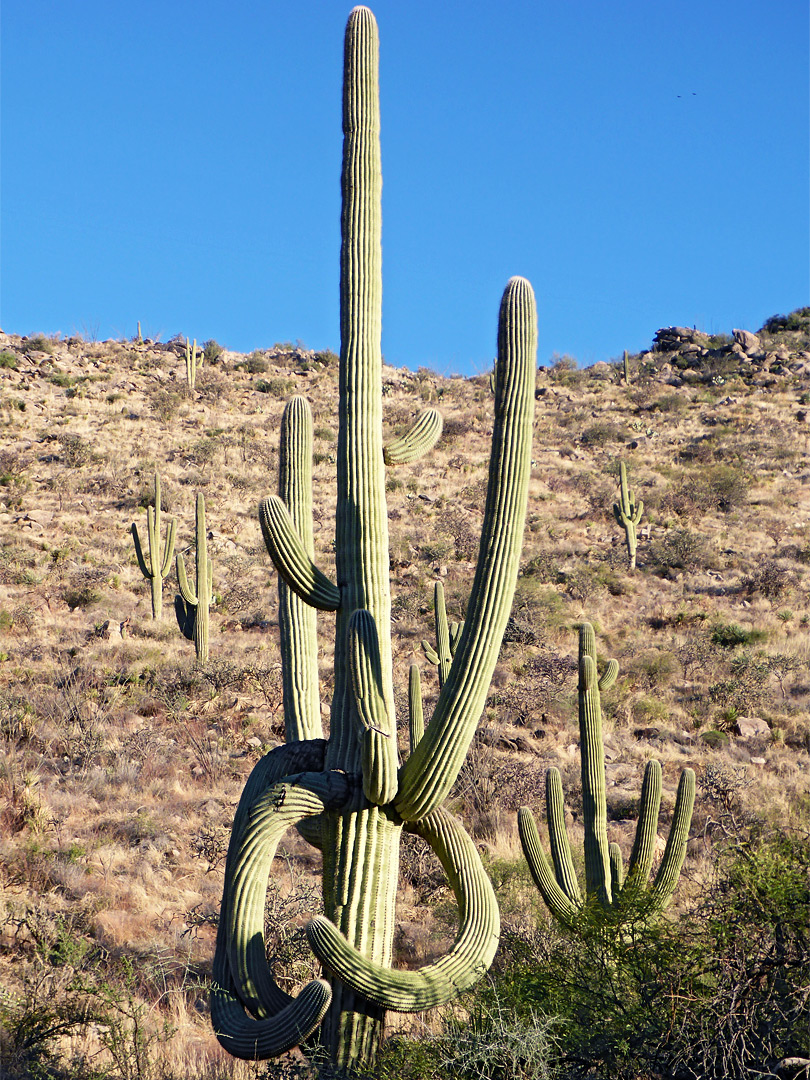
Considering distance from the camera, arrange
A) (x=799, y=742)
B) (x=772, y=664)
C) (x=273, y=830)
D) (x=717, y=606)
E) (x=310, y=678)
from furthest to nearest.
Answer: (x=717, y=606) → (x=772, y=664) → (x=799, y=742) → (x=310, y=678) → (x=273, y=830)

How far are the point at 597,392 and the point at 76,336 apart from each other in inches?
825

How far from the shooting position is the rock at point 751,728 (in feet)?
44.7

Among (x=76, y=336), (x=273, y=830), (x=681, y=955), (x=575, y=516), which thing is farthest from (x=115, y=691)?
(x=76, y=336)

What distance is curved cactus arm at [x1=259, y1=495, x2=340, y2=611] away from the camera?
515 cm

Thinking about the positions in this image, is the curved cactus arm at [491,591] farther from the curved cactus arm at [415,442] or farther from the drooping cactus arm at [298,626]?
the drooping cactus arm at [298,626]

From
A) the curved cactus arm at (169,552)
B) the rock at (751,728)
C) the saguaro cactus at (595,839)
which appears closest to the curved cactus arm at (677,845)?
the saguaro cactus at (595,839)

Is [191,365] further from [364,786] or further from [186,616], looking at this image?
[364,786]

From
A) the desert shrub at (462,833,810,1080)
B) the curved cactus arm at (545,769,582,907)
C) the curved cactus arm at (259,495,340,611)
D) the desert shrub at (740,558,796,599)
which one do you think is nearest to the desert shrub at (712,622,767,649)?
the desert shrub at (740,558,796,599)

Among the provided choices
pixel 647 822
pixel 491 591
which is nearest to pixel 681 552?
pixel 647 822

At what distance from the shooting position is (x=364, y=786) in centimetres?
484

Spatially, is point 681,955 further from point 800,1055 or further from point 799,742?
point 799,742

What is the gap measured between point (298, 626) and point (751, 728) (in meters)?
9.93

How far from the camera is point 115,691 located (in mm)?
14641

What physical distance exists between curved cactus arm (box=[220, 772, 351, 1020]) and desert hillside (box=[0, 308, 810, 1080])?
542 millimetres
